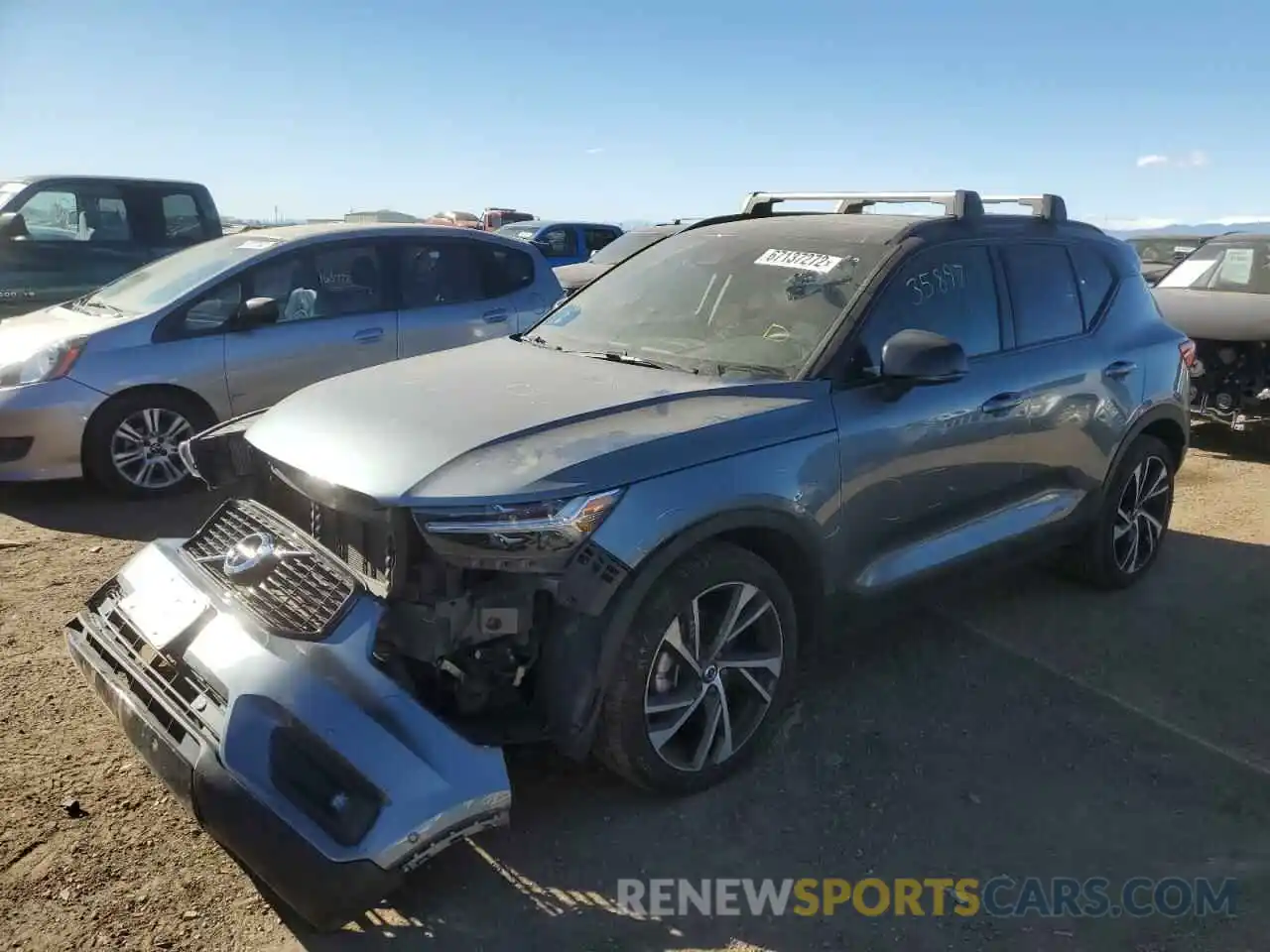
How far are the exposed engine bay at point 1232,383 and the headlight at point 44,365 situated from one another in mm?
7657

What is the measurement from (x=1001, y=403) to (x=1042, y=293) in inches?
27.6

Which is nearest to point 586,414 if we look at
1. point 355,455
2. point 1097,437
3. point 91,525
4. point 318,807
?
point 355,455

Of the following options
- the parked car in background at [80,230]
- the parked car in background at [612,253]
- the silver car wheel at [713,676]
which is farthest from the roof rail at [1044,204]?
the parked car in background at [80,230]

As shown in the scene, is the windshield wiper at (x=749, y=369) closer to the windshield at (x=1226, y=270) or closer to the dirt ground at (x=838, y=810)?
the dirt ground at (x=838, y=810)

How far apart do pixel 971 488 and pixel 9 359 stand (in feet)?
17.5

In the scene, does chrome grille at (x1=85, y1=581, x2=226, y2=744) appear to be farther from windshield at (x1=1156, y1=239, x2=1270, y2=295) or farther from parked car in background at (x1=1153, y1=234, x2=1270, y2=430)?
windshield at (x1=1156, y1=239, x2=1270, y2=295)

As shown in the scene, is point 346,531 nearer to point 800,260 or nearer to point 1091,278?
point 800,260

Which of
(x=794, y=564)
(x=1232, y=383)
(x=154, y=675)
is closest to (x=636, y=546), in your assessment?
(x=794, y=564)

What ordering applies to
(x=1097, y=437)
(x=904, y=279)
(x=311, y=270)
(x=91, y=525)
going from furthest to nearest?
(x=311, y=270)
(x=91, y=525)
(x=1097, y=437)
(x=904, y=279)

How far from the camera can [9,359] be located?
5.86 meters

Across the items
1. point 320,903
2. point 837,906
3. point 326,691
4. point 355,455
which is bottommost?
point 837,906

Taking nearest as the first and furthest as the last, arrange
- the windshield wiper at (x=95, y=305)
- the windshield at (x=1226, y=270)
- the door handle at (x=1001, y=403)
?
Answer: the door handle at (x=1001, y=403) < the windshield wiper at (x=95, y=305) < the windshield at (x=1226, y=270)

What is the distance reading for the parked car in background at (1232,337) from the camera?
25.4ft

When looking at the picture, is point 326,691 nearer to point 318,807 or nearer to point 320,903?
point 318,807
